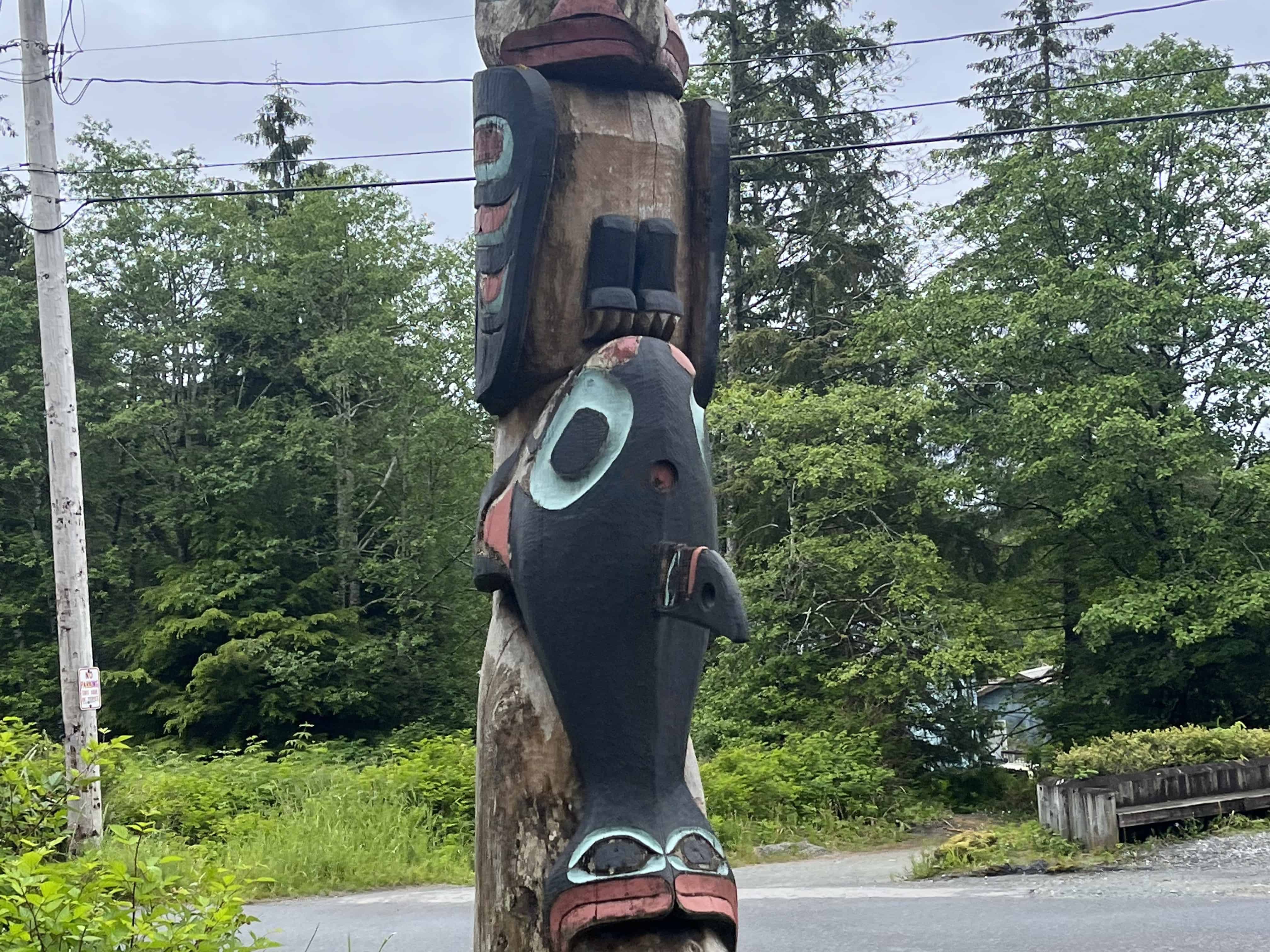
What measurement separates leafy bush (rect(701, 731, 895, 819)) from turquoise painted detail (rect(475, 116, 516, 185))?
331 inches

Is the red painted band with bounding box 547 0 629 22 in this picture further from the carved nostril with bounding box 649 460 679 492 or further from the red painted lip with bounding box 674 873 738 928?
the red painted lip with bounding box 674 873 738 928

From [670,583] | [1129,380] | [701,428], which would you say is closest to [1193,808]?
[1129,380]

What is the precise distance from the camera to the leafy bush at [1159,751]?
10.1 metres

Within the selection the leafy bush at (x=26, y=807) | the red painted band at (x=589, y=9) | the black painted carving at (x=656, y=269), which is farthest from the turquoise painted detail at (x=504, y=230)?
the leafy bush at (x=26, y=807)

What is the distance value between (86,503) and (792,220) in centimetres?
1297

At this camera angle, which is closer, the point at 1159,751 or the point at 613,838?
the point at 613,838

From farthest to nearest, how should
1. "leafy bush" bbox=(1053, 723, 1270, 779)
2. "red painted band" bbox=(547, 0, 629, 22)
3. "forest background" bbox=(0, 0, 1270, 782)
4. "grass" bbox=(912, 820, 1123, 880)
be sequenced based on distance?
"forest background" bbox=(0, 0, 1270, 782) < "leafy bush" bbox=(1053, 723, 1270, 779) < "grass" bbox=(912, 820, 1123, 880) < "red painted band" bbox=(547, 0, 629, 22)

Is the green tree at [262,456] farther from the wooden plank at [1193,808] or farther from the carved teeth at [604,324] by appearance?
the carved teeth at [604,324]

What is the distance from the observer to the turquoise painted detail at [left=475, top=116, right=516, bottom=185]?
3.36m

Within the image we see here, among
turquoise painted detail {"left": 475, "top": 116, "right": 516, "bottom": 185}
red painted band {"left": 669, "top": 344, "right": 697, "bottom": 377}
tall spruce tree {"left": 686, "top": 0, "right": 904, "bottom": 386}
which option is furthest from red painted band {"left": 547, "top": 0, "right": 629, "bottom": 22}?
tall spruce tree {"left": 686, "top": 0, "right": 904, "bottom": 386}

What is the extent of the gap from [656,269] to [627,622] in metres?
1.07

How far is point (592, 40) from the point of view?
3.51 meters

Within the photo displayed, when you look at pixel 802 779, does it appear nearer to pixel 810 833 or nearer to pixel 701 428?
pixel 810 833

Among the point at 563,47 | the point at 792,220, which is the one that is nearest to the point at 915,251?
the point at 792,220
